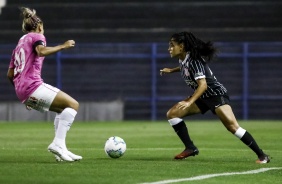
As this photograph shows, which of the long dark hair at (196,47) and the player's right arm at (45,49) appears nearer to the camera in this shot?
the player's right arm at (45,49)

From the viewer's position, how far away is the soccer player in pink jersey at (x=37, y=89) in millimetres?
11531

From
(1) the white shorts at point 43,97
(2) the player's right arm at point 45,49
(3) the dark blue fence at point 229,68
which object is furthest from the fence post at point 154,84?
(2) the player's right arm at point 45,49

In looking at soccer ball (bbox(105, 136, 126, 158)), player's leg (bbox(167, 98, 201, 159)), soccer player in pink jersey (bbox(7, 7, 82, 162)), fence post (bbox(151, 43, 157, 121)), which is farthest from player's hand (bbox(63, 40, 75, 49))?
fence post (bbox(151, 43, 157, 121))

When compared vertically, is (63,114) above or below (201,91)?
below

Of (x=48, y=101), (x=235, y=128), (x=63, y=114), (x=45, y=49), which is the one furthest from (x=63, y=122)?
(x=235, y=128)

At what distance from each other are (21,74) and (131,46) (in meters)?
18.2

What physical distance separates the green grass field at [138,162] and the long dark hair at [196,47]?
4.56ft

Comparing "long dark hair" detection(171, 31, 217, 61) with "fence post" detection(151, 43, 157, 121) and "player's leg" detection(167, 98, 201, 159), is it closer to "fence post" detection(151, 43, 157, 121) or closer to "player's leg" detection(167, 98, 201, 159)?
"player's leg" detection(167, 98, 201, 159)

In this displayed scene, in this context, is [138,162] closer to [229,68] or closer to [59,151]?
[59,151]

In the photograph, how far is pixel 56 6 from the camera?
1262 inches

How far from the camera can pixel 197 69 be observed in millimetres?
11977

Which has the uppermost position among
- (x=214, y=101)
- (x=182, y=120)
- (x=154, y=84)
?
(x=214, y=101)

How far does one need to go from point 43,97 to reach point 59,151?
70 centimetres

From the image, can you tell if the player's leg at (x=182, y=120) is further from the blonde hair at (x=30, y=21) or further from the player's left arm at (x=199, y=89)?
the blonde hair at (x=30, y=21)
